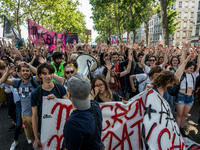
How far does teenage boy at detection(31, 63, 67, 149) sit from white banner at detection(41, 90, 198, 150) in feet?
0.25

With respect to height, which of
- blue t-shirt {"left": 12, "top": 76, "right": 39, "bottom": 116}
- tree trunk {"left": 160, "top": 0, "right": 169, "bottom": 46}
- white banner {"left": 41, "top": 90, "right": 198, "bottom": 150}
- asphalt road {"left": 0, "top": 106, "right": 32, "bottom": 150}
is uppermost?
tree trunk {"left": 160, "top": 0, "right": 169, "bottom": 46}

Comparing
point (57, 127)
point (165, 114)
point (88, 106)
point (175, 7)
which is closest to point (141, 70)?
point (165, 114)

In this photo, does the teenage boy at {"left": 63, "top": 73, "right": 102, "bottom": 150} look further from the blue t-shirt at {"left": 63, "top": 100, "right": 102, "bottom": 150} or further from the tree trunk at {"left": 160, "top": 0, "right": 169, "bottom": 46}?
the tree trunk at {"left": 160, "top": 0, "right": 169, "bottom": 46}

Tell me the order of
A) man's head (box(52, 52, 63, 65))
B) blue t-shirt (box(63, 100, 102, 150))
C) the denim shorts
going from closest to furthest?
1. blue t-shirt (box(63, 100, 102, 150))
2. the denim shorts
3. man's head (box(52, 52, 63, 65))

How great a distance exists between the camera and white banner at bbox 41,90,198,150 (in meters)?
2.03

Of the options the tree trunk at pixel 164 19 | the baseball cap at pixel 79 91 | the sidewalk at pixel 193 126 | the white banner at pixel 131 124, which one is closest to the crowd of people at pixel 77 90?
the baseball cap at pixel 79 91

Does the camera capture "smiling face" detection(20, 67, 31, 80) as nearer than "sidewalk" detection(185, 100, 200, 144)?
Yes

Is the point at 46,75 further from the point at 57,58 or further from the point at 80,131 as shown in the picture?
the point at 57,58

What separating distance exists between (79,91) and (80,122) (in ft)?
0.78

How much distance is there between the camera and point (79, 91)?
115 centimetres

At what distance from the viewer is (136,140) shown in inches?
89.3

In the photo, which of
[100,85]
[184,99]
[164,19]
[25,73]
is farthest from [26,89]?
[164,19]

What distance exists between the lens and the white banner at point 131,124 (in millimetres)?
2029

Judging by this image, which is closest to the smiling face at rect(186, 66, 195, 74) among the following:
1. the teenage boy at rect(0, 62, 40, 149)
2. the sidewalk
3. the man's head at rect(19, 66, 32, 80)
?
the sidewalk
